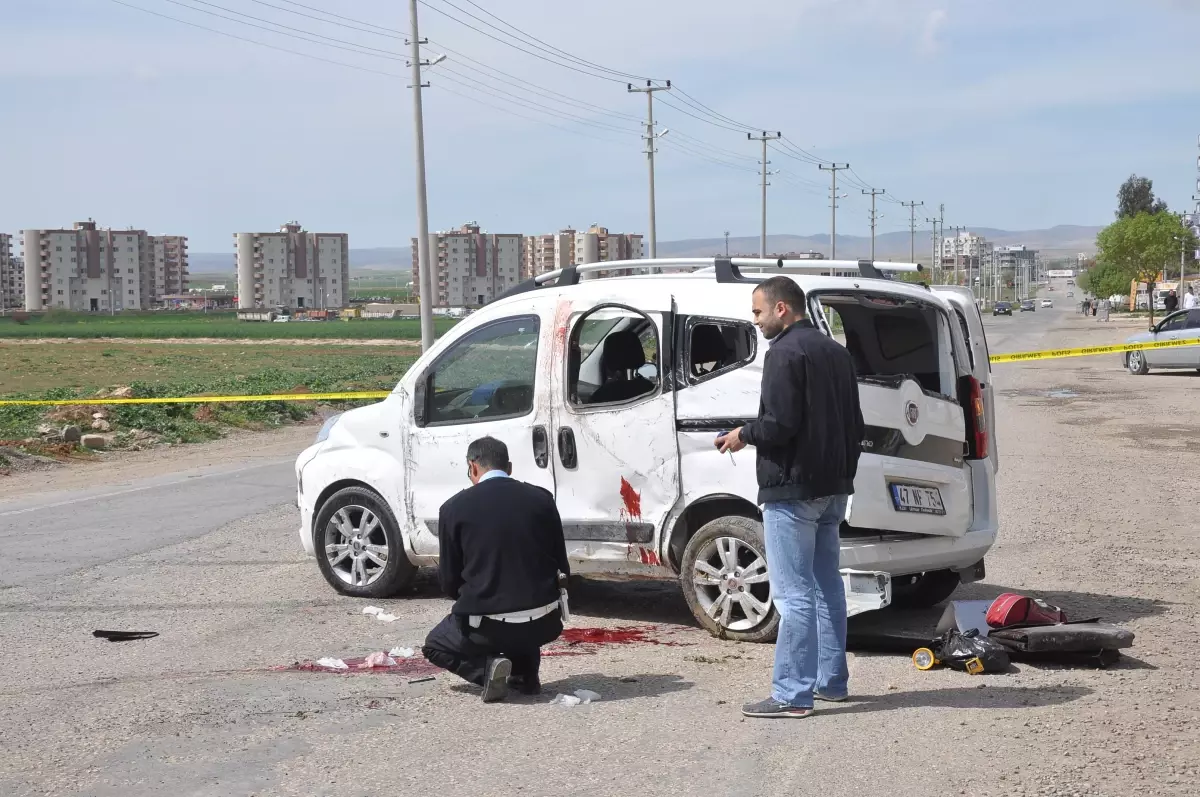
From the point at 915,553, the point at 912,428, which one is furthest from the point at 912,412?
the point at 915,553

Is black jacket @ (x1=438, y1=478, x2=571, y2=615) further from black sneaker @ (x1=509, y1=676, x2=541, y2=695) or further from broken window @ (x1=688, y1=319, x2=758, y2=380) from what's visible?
broken window @ (x1=688, y1=319, x2=758, y2=380)

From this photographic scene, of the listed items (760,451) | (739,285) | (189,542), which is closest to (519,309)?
(739,285)

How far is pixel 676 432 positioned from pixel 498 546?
1577mm

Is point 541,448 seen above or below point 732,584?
above

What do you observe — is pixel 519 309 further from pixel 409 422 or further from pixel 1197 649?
pixel 1197 649

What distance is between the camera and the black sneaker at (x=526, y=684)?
6.62 meters

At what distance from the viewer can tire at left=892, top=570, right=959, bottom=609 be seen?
27.9ft

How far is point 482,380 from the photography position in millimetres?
8609

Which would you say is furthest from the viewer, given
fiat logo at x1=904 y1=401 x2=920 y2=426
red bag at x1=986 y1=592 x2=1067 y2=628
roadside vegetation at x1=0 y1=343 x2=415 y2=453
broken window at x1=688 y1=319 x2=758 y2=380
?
roadside vegetation at x1=0 y1=343 x2=415 y2=453

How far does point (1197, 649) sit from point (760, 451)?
2.93 metres

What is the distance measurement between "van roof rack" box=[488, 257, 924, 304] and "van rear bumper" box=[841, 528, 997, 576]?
1.58 metres

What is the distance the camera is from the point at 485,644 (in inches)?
257

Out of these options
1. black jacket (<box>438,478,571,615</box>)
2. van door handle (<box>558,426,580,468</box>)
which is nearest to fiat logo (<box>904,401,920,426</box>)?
van door handle (<box>558,426,580,468</box>)

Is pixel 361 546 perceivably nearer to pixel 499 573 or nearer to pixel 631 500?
pixel 631 500
